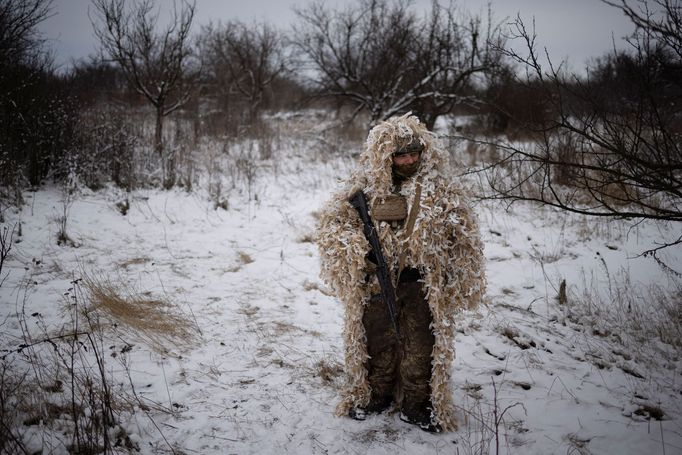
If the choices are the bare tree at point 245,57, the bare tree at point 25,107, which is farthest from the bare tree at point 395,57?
the bare tree at point 25,107

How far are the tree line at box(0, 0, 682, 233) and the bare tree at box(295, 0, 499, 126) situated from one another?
0.14 ft

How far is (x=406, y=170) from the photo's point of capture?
6.98 feet

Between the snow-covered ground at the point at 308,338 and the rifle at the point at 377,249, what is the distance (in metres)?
0.76

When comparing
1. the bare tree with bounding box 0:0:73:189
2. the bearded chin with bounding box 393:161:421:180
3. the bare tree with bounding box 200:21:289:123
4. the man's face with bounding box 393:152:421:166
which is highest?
the bare tree with bounding box 200:21:289:123

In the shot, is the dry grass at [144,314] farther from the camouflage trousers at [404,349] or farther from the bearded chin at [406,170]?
the bearded chin at [406,170]

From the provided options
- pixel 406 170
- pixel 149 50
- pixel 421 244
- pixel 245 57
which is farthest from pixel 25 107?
pixel 245 57

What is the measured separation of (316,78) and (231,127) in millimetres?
3381

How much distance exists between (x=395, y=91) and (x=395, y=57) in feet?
3.15

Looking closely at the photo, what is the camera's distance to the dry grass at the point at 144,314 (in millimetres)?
3143

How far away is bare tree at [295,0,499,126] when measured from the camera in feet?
29.8

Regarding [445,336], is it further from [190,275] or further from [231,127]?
[231,127]

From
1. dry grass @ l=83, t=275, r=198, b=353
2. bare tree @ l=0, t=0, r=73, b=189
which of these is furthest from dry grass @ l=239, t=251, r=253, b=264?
bare tree @ l=0, t=0, r=73, b=189

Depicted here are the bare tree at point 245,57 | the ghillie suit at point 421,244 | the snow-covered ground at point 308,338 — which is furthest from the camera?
the bare tree at point 245,57

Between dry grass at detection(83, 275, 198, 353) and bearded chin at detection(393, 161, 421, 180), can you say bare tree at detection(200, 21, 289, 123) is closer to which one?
dry grass at detection(83, 275, 198, 353)
